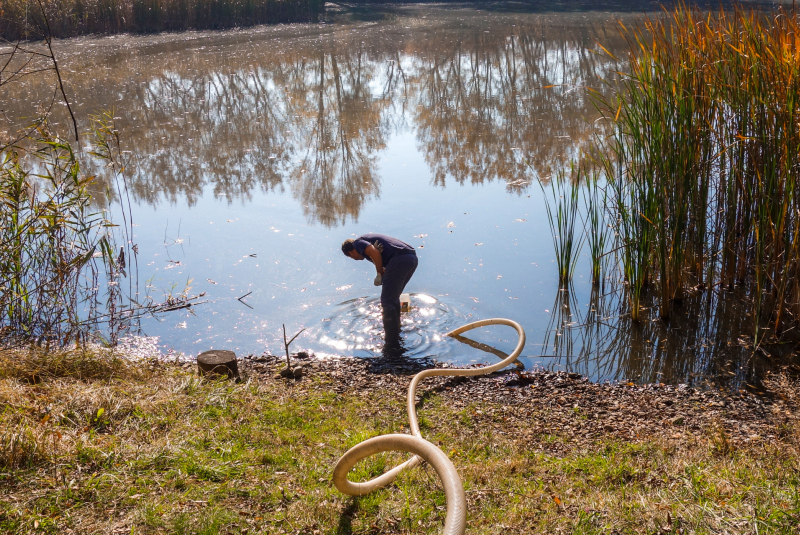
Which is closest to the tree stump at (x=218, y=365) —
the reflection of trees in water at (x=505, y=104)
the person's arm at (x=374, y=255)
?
the person's arm at (x=374, y=255)

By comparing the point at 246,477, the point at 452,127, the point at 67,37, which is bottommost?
the point at 246,477

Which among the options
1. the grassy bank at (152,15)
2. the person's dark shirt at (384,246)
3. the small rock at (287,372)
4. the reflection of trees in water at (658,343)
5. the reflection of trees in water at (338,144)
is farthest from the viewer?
the grassy bank at (152,15)

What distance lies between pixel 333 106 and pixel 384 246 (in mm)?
9061

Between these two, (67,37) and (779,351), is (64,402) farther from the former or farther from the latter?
(67,37)

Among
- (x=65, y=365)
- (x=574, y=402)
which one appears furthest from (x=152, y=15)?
(x=574, y=402)

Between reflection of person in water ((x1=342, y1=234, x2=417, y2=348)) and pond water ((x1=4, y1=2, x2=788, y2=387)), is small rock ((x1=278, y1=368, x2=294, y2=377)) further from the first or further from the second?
reflection of person in water ((x1=342, y1=234, x2=417, y2=348))

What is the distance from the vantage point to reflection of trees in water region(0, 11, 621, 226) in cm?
1072

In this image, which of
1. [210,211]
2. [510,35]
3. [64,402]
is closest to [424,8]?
[510,35]

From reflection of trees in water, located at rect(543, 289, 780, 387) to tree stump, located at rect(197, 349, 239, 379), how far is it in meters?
2.92

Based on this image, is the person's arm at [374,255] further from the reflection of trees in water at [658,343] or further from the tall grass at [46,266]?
the tall grass at [46,266]

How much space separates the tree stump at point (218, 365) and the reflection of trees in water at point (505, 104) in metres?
5.42

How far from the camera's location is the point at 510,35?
2277 centimetres

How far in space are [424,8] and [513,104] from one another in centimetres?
1935

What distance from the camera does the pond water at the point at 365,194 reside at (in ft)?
20.8
